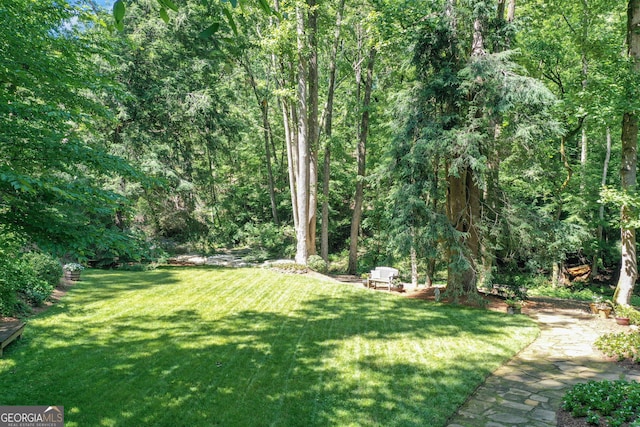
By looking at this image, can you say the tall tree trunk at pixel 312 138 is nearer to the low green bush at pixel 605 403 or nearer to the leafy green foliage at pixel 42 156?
the leafy green foliage at pixel 42 156

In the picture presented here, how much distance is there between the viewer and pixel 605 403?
14.4 feet

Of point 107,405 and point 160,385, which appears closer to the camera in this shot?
point 107,405

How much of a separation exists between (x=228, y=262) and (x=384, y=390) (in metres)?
11.6

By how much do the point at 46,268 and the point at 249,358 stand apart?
635 cm

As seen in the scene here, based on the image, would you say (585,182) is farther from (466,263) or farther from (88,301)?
(88,301)

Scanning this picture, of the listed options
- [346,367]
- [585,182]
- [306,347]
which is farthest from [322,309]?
[585,182]

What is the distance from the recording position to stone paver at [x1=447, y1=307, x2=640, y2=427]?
182 inches

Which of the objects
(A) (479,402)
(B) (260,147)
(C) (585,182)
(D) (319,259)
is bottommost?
(A) (479,402)

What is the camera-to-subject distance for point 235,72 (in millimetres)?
18688

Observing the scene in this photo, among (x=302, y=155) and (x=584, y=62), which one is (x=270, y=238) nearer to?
(x=302, y=155)

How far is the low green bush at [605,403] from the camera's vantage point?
4.16 m

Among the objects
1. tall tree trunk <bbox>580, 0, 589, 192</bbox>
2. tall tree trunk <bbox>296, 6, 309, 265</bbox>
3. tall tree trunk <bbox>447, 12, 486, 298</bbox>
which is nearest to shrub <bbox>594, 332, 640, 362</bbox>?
tall tree trunk <bbox>447, 12, 486, 298</bbox>

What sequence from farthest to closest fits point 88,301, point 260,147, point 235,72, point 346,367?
point 260,147
point 235,72
point 88,301
point 346,367

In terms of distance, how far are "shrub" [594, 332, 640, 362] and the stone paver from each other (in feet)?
0.58
